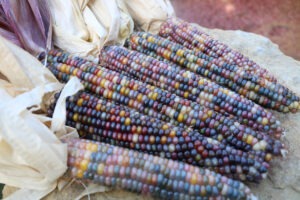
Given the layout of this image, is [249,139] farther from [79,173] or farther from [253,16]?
[253,16]

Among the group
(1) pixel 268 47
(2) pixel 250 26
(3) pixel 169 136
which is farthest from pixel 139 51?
(2) pixel 250 26

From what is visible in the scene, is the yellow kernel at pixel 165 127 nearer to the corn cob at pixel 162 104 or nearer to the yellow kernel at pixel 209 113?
the corn cob at pixel 162 104

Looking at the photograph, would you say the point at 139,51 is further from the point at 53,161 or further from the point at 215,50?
the point at 53,161

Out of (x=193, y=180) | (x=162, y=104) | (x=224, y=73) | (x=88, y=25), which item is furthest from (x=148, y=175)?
(x=88, y=25)

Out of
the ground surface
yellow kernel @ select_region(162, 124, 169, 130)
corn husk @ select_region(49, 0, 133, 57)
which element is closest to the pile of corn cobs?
yellow kernel @ select_region(162, 124, 169, 130)

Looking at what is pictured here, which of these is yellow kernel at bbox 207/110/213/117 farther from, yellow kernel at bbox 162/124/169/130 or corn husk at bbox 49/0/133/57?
corn husk at bbox 49/0/133/57

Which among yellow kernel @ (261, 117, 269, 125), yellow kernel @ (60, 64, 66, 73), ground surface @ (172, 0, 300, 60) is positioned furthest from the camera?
ground surface @ (172, 0, 300, 60)

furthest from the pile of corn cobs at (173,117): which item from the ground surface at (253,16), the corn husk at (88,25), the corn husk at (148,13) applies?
the ground surface at (253,16)
